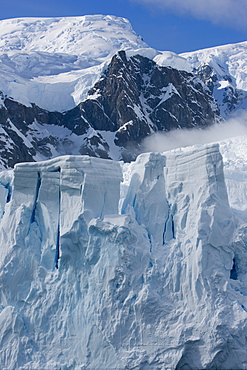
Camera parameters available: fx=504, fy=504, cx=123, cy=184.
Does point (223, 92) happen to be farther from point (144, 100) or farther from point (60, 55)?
point (60, 55)

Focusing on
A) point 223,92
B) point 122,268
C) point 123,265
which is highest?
point 223,92

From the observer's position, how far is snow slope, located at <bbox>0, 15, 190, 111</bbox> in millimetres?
86438

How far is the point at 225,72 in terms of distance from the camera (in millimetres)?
127312

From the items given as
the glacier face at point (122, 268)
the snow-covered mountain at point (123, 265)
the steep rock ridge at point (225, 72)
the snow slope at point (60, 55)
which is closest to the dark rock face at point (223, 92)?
the steep rock ridge at point (225, 72)

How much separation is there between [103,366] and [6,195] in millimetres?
8189

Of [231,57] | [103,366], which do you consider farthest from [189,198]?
[231,57]

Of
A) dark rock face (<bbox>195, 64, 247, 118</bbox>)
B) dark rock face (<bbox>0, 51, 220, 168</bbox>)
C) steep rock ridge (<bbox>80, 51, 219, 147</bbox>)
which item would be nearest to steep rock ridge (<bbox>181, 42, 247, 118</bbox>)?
dark rock face (<bbox>195, 64, 247, 118</bbox>)

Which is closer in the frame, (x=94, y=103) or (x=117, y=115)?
(x=94, y=103)

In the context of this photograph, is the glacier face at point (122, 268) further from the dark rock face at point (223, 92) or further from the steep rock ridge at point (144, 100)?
the dark rock face at point (223, 92)

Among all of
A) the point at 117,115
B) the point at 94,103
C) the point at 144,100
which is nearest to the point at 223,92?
the point at 144,100

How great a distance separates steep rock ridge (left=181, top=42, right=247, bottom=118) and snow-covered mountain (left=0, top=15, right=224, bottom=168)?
17716 millimetres

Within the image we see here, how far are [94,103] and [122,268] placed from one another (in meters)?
74.0

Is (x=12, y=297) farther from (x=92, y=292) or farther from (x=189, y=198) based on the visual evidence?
(x=189, y=198)

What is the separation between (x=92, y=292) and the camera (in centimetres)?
1630
